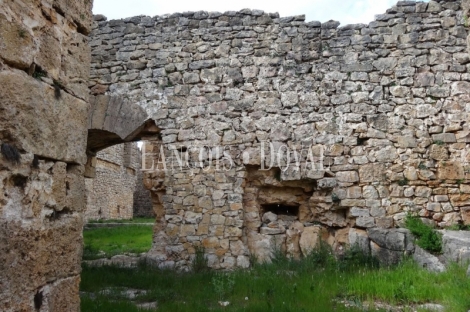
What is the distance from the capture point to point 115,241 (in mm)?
10062

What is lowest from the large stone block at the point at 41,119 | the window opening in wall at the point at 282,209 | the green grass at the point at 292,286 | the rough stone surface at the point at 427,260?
the green grass at the point at 292,286

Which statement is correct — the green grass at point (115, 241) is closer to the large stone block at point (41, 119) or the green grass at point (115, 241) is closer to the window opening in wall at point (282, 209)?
the window opening in wall at point (282, 209)

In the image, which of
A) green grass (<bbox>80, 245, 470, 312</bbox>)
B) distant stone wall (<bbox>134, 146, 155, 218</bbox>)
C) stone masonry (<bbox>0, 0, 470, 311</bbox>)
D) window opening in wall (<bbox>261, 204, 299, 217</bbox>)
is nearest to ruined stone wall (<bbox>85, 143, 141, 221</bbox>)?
distant stone wall (<bbox>134, 146, 155, 218</bbox>)

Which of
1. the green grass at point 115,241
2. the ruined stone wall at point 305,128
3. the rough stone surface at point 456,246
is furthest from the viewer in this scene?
the green grass at point 115,241

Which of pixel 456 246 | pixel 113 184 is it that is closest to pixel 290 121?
pixel 456 246

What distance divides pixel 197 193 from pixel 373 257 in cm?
273

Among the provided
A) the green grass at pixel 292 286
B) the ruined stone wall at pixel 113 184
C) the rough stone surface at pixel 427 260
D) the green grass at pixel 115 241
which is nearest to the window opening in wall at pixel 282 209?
the green grass at pixel 292 286

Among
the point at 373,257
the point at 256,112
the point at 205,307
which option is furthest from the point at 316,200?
the point at 205,307

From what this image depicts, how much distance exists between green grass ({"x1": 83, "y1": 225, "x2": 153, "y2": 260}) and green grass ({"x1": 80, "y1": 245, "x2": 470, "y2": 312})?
2.54 meters

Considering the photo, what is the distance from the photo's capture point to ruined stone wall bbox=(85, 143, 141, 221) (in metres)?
15.7

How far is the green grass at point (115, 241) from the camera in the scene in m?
8.46

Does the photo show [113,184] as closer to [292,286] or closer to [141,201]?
[141,201]

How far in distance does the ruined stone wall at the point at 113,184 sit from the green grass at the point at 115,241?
346 cm

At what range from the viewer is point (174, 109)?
266 inches
